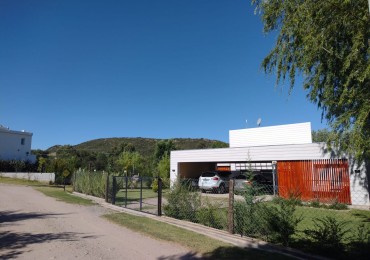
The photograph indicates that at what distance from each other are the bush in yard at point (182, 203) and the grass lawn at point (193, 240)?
871 millimetres

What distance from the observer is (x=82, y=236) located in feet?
28.1

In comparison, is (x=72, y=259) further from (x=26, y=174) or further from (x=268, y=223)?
(x=26, y=174)

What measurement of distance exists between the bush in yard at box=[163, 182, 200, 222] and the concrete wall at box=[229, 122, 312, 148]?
882 inches

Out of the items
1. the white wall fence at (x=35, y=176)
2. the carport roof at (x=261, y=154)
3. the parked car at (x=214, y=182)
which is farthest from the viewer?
the white wall fence at (x=35, y=176)

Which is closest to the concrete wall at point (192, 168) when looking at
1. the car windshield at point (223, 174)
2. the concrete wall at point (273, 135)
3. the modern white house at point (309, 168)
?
the modern white house at point (309, 168)

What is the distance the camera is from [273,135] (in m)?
33.1

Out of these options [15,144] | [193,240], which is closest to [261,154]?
[193,240]

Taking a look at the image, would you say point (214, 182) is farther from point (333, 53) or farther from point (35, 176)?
point (35, 176)

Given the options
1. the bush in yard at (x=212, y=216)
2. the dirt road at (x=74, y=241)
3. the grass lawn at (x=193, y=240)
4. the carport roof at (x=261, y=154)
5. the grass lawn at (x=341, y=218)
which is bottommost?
the grass lawn at (x=341, y=218)

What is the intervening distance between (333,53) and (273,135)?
986 inches

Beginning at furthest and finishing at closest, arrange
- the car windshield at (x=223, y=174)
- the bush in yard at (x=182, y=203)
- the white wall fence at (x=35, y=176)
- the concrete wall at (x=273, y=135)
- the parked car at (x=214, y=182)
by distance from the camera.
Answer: the white wall fence at (x=35, y=176)
the concrete wall at (x=273, y=135)
the car windshield at (x=223, y=174)
the parked car at (x=214, y=182)
the bush in yard at (x=182, y=203)

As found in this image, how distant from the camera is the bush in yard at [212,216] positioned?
371 inches

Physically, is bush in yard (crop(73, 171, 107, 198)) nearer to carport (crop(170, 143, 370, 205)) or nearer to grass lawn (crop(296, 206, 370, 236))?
carport (crop(170, 143, 370, 205))

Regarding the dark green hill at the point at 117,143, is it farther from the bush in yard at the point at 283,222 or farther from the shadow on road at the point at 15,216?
the bush in yard at the point at 283,222
